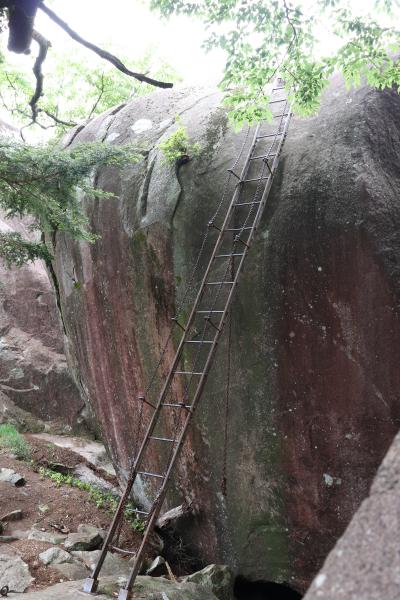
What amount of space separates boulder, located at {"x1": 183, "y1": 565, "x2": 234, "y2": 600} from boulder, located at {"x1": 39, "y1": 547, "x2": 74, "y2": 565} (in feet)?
4.99

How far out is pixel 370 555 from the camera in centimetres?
162

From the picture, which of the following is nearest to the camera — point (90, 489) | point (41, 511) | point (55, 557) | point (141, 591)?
point (141, 591)

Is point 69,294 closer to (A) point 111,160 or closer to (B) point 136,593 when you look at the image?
(A) point 111,160

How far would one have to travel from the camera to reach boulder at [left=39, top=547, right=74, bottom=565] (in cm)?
620

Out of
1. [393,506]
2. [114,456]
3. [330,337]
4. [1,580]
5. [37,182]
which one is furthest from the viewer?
[114,456]

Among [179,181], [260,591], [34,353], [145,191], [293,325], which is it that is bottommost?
[260,591]

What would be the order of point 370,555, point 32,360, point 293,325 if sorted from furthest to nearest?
point 32,360
point 293,325
point 370,555

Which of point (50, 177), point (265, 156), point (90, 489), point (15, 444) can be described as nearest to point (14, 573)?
point (90, 489)

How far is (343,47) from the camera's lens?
15.6 ft

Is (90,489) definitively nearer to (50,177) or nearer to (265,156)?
(50,177)

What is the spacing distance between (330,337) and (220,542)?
2.78m

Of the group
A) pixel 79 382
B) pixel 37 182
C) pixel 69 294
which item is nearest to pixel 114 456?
pixel 79 382

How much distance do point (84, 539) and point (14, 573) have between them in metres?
1.42

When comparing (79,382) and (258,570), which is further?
(79,382)
